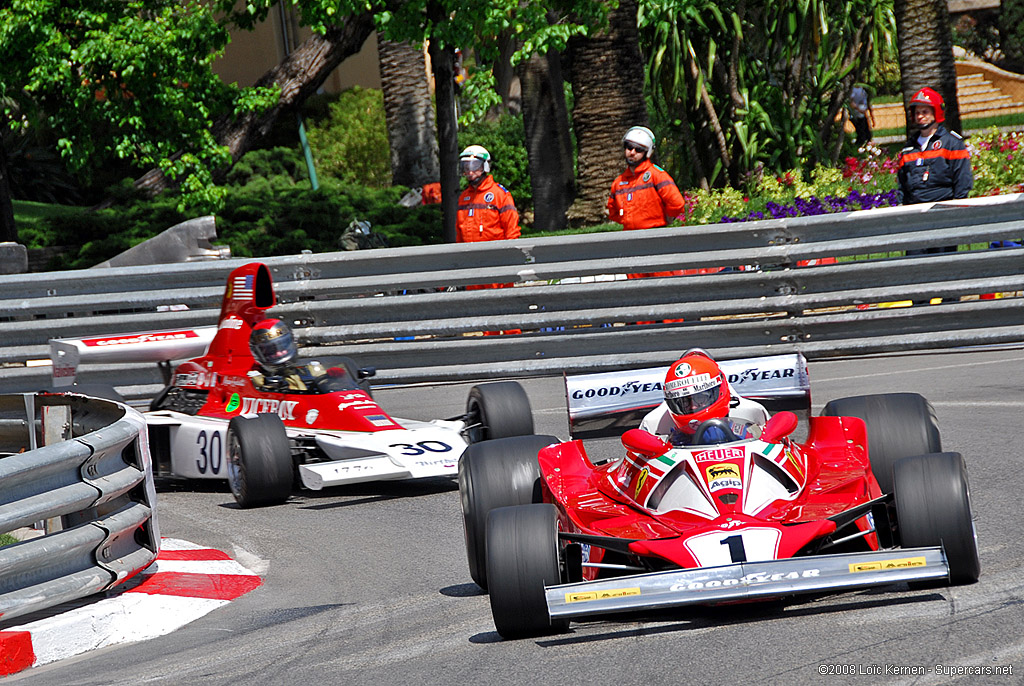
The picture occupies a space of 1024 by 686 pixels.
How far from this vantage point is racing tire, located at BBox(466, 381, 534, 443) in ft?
27.1

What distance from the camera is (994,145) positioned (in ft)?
54.6

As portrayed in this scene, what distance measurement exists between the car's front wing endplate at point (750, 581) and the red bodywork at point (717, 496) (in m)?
0.24

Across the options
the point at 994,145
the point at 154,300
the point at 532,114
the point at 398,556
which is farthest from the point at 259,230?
the point at 398,556

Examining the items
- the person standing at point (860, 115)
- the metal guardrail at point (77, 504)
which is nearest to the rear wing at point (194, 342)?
the metal guardrail at point (77, 504)

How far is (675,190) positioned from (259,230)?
893 centimetres

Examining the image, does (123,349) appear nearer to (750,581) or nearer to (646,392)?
(646,392)

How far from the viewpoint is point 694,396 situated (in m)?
5.89

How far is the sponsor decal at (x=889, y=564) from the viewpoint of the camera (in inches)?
184

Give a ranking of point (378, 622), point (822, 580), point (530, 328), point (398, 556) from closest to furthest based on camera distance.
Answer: point (822, 580), point (378, 622), point (398, 556), point (530, 328)

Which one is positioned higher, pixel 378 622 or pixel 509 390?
pixel 509 390

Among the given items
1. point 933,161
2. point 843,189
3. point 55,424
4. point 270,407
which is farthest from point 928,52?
point 55,424

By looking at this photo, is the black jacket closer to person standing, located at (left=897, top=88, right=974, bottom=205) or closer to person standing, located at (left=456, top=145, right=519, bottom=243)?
person standing, located at (left=897, top=88, right=974, bottom=205)

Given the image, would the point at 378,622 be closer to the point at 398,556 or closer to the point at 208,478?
the point at 398,556

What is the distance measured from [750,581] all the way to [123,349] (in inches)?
226
